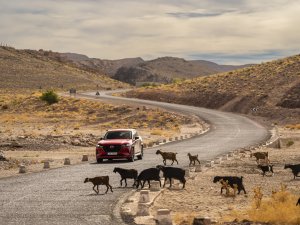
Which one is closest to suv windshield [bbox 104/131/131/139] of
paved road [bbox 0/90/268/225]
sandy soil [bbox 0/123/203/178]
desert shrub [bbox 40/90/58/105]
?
paved road [bbox 0/90/268/225]

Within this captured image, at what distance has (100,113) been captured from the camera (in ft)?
294

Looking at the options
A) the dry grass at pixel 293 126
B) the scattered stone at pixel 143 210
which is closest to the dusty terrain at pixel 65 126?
the dry grass at pixel 293 126

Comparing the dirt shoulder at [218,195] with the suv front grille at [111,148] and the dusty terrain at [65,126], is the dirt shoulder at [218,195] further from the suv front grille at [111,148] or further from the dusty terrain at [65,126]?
the dusty terrain at [65,126]

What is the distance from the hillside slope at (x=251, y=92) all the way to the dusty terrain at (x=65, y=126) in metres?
14.5

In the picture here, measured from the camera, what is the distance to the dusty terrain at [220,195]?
1497 centimetres

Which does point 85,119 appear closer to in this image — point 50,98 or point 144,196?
point 50,98

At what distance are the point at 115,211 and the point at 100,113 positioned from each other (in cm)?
7455

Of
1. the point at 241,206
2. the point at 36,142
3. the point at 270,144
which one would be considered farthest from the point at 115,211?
the point at 36,142

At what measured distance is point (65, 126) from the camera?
7700 cm

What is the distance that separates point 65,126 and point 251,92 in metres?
37.0

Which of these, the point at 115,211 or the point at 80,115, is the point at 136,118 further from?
the point at 115,211

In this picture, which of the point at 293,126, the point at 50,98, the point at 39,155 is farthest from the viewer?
the point at 50,98

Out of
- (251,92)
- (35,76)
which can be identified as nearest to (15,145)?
(251,92)

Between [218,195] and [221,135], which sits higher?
[218,195]
